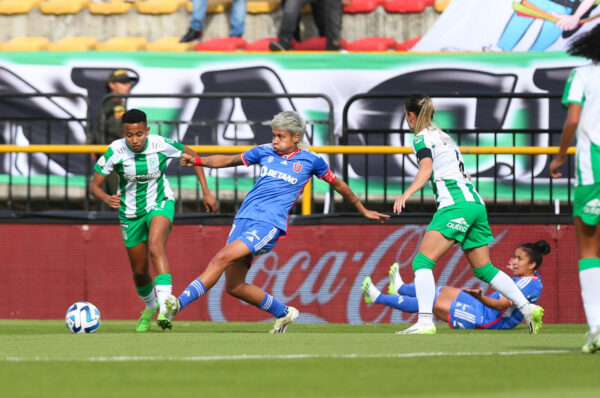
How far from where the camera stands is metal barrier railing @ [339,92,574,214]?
1316 centimetres

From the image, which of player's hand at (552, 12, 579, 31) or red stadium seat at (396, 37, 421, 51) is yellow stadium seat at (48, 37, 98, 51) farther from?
player's hand at (552, 12, 579, 31)

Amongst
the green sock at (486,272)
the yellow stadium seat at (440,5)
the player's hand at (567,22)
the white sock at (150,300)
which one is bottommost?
the white sock at (150,300)

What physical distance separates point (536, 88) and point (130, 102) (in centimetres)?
492

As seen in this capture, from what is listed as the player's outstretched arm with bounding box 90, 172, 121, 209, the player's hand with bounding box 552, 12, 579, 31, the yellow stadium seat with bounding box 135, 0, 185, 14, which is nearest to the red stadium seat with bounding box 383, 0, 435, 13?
the player's hand with bounding box 552, 12, 579, 31

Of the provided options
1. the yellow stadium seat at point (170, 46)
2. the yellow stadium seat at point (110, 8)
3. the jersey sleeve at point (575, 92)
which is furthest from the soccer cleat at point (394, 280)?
the yellow stadium seat at point (110, 8)

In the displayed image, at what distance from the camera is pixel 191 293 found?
9.36 m

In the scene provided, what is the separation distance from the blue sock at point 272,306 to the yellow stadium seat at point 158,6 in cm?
799

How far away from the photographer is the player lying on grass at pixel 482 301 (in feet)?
37.3

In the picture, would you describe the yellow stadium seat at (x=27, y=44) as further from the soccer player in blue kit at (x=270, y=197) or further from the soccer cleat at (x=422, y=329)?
the soccer cleat at (x=422, y=329)

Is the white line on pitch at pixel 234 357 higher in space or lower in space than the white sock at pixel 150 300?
higher

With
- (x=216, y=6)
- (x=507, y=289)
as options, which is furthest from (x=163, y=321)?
(x=216, y=6)

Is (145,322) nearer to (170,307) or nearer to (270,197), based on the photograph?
(170,307)

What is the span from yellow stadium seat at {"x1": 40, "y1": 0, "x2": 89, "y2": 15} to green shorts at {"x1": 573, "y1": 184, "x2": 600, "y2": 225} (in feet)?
38.0

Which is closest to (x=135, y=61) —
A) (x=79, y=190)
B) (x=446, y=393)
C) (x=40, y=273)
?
(x=79, y=190)
